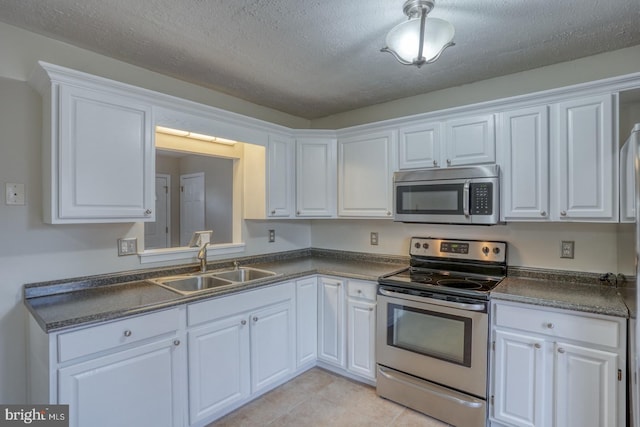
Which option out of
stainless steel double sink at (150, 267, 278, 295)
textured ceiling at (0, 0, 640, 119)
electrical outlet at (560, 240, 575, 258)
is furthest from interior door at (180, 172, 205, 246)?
electrical outlet at (560, 240, 575, 258)

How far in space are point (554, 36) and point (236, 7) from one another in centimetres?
180

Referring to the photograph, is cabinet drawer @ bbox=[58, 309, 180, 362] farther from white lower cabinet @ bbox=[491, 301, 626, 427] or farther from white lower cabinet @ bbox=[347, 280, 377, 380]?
white lower cabinet @ bbox=[491, 301, 626, 427]

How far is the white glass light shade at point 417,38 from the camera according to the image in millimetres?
1509

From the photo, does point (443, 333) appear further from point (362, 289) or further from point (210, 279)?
point (210, 279)

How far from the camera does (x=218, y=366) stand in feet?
6.94

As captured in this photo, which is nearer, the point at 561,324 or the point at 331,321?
the point at 561,324

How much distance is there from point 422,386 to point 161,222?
2.35 m

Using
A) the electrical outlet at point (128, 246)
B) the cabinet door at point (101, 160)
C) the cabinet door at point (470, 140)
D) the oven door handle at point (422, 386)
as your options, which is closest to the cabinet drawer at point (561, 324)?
the oven door handle at point (422, 386)

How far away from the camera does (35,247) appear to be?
75.6 inches

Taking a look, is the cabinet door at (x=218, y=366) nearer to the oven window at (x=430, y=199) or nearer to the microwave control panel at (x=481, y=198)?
the oven window at (x=430, y=199)

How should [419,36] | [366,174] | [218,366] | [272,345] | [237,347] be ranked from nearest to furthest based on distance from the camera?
[419,36]
[218,366]
[237,347]
[272,345]
[366,174]

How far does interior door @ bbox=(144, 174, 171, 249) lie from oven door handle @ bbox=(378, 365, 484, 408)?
196 cm

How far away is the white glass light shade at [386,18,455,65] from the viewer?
1.51 m

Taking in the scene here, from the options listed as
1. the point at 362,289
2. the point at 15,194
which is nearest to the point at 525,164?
the point at 362,289
